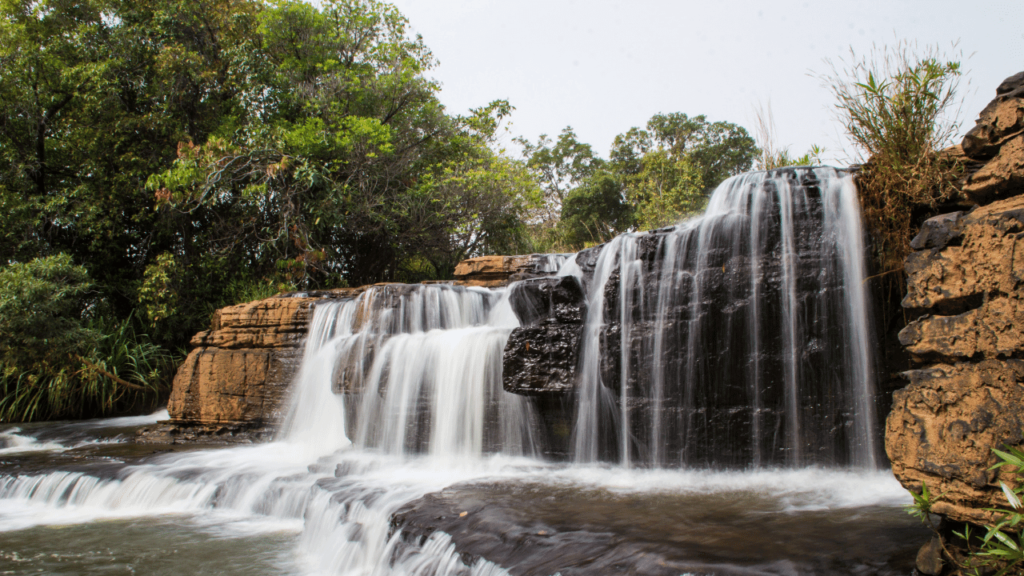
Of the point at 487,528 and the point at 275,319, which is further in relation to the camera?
the point at 275,319

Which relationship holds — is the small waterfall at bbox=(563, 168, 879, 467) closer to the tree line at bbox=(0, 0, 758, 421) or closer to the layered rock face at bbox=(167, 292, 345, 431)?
the layered rock face at bbox=(167, 292, 345, 431)

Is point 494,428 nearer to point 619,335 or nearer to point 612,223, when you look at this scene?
point 619,335

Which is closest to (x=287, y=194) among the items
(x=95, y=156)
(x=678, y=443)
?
(x=95, y=156)

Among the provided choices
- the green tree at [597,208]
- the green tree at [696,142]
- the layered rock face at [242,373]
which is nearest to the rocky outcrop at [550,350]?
the layered rock face at [242,373]

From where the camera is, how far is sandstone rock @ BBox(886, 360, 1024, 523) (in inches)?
101

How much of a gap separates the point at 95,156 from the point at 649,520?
598 inches

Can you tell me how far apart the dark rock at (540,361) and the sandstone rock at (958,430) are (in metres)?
3.40

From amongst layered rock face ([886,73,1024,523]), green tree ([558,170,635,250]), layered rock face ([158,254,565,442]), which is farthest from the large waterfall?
green tree ([558,170,635,250])

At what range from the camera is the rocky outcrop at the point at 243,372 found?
9.12 metres

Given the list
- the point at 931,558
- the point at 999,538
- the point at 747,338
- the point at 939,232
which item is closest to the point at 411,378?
the point at 747,338

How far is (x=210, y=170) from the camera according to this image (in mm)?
12867

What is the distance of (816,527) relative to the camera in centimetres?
359

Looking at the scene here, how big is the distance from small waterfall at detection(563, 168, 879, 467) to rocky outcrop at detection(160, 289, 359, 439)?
5449mm

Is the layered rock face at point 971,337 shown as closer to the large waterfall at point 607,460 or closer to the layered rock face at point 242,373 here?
the large waterfall at point 607,460
